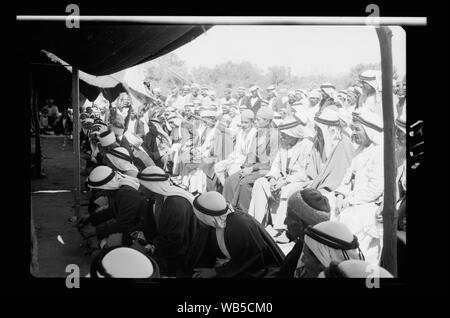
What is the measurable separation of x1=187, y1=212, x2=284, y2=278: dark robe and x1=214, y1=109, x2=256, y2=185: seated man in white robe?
30cm

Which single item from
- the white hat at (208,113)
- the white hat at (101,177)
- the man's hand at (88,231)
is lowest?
the man's hand at (88,231)

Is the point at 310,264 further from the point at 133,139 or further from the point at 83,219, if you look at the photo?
the point at 83,219

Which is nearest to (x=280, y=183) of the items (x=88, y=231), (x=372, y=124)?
(x=372, y=124)

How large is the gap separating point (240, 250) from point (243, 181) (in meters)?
0.44

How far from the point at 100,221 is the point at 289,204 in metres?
1.23

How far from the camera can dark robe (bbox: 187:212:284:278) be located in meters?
2.75

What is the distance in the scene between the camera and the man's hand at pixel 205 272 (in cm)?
278

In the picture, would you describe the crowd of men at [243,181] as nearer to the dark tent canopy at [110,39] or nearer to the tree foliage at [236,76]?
the tree foliage at [236,76]

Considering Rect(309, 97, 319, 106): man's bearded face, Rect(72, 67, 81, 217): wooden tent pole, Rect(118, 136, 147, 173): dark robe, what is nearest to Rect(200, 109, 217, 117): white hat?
Rect(118, 136, 147, 173): dark robe

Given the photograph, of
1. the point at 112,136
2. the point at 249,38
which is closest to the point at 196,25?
the point at 249,38

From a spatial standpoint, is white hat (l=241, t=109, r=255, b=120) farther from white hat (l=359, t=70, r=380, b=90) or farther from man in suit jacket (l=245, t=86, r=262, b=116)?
white hat (l=359, t=70, r=380, b=90)

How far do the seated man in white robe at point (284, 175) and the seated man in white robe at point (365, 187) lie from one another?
0.29 metres

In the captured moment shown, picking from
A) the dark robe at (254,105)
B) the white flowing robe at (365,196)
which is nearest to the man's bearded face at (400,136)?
the white flowing robe at (365,196)

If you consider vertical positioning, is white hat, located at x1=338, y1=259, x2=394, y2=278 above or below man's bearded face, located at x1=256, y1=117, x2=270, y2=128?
below
